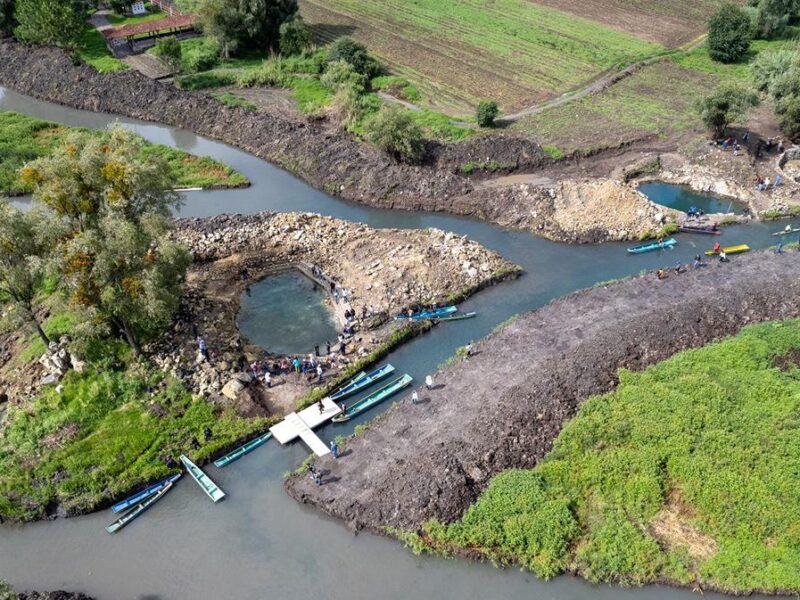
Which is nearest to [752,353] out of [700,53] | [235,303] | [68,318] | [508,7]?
[235,303]

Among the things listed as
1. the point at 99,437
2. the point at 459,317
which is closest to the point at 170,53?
the point at 459,317

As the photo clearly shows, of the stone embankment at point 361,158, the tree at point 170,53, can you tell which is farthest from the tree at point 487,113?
the tree at point 170,53

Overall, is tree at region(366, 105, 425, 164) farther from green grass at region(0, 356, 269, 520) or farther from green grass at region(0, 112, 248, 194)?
green grass at region(0, 356, 269, 520)

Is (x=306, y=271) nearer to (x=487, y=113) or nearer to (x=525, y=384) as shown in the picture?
(x=525, y=384)

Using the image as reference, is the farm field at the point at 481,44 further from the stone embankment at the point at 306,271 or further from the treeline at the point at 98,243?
the treeline at the point at 98,243

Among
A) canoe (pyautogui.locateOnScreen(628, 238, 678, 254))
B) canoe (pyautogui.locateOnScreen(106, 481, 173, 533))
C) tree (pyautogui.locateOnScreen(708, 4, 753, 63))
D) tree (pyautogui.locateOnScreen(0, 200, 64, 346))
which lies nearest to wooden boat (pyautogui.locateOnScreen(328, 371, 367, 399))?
canoe (pyautogui.locateOnScreen(106, 481, 173, 533))

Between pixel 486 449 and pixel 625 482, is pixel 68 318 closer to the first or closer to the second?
pixel 486 449
